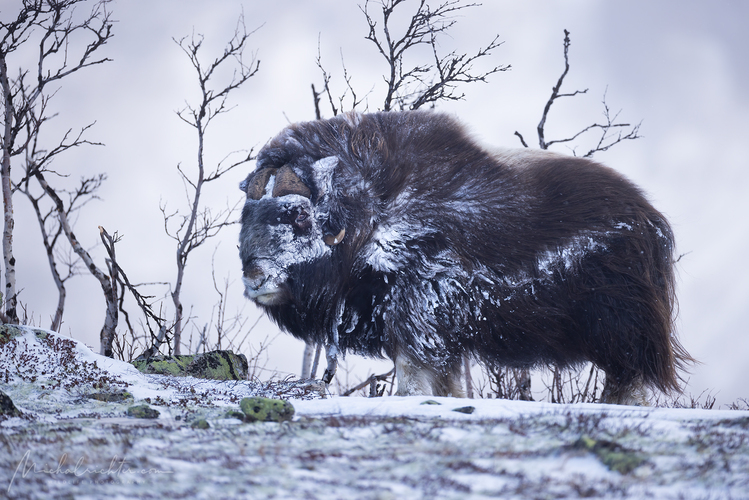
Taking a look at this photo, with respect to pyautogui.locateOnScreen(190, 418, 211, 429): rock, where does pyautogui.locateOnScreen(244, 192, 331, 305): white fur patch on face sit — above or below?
above

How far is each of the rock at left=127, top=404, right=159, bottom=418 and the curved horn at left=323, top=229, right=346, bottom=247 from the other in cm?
165

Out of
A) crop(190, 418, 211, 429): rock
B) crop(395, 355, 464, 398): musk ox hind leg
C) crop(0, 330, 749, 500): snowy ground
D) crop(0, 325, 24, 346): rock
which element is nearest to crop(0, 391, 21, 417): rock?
crop(0, 330, 749, 500): snowy ground

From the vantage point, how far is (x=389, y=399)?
3311 millimetres

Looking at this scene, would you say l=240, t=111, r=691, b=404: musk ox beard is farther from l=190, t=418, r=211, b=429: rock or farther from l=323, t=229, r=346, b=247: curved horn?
l=190, t=418, r=211, b=429: rock

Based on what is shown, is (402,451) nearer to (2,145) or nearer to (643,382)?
(643,382)

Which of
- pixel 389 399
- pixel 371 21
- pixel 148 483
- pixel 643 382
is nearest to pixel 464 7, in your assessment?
pixel 371 21

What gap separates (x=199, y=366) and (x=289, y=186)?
72.3 inches

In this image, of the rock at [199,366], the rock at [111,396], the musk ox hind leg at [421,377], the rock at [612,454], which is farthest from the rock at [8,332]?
the rock at [612,454]

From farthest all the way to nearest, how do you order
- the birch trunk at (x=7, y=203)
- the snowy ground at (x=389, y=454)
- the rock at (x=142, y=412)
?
the birch trunk at (x=7, y=203) < the rock at (x=142, y=412) < the snowy ground at (x=389, y=454)

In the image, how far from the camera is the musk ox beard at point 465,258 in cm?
405

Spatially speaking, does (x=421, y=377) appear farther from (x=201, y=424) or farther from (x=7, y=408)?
(x=7, y=408)

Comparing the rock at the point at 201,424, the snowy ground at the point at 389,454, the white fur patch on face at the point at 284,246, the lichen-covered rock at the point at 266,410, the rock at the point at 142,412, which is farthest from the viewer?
the white fur patch on face at the point at 284,246

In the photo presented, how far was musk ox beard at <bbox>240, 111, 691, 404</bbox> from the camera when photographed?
13.3ft

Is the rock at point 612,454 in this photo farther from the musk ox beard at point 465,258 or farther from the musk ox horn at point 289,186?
the musk ox horn at point 289,186
